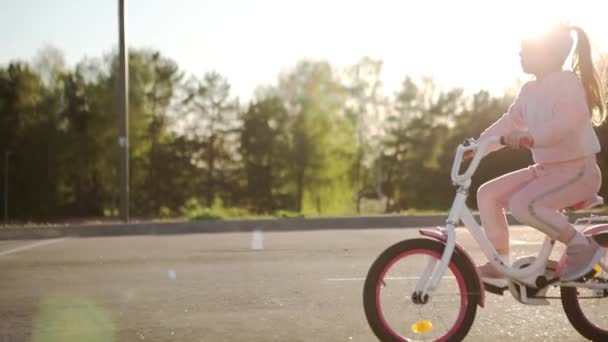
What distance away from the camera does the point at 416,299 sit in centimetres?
443

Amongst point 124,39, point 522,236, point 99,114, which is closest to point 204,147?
point 99,114

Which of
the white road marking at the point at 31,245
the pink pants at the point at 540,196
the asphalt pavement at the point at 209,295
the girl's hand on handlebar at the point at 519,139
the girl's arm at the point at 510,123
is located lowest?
the asphalt pavement at the point at 209,295

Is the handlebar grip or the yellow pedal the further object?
the yellow pedal

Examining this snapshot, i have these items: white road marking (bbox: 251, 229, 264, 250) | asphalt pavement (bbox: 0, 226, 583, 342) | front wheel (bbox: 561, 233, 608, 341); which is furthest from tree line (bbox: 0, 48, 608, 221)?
front wheel (bbox: 561, 233, 608, 341)

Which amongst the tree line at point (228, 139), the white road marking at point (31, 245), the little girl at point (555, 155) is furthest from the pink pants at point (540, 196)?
the tree line at point (228, 139)

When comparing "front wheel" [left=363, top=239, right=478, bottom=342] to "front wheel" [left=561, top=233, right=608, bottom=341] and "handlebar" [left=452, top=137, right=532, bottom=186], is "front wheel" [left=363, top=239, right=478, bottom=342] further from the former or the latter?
"front wheel" [left=561, top=233, right=608, bottom=341]

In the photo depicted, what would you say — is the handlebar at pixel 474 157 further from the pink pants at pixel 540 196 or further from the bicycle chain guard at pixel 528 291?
the bicycle chain guard at pixel 528 291

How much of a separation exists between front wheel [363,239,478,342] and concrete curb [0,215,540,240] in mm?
10081

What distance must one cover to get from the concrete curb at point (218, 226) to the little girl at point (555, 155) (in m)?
10.0

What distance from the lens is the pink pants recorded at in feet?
14.4

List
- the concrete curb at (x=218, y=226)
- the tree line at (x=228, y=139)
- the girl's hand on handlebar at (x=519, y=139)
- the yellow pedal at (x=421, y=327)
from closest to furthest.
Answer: the girl's hand on handlebar at (x=519, y=139) → the yellow pedal at (x=421, y=327) → the concrete curb at (x=218, y=226) → the tree line at (x=228, y=139)

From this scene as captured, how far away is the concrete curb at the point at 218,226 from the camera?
14.2 m

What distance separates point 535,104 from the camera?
4.54m

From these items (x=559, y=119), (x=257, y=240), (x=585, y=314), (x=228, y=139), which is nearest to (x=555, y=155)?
(x=559, y=119)
